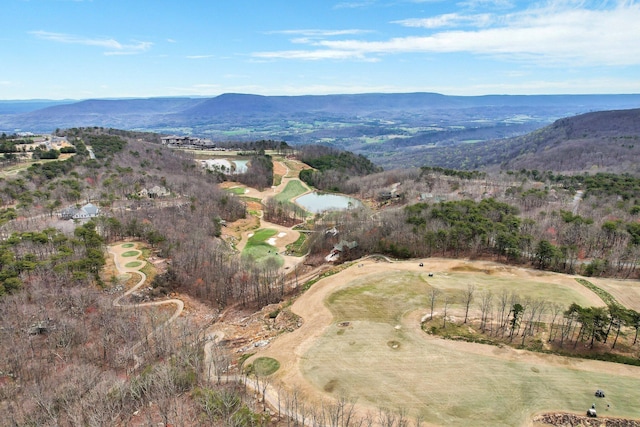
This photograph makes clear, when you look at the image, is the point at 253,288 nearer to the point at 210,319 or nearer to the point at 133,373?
the point at 210,319

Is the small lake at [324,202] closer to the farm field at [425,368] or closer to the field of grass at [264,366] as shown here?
the farm field at [425,368]

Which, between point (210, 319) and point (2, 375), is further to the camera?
point (210, 319)

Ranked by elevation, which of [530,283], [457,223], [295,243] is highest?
[457,223]

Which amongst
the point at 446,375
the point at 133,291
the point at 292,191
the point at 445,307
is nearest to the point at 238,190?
the point at 292,191

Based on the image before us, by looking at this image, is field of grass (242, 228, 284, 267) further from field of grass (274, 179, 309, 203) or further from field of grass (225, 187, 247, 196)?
field of grass (225, 187, 247, 196)

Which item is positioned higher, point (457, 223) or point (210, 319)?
point (457, 223)

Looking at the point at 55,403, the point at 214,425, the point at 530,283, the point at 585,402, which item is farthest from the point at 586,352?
the point at 55,403
